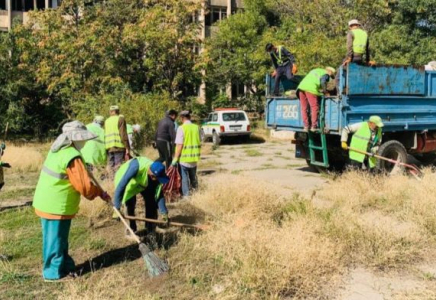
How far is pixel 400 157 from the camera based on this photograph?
9.74 metres

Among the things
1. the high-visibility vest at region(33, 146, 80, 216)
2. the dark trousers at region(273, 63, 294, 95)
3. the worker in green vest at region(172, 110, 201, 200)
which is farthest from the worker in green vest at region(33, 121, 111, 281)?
the dark trousers at region(273, 63, 294, 95)

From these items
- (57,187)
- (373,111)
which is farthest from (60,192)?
(373,111)

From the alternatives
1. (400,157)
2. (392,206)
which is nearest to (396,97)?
(400,157)

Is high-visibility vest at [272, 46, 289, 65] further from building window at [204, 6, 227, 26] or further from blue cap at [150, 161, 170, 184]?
building window at [204, 6, 227, 26]

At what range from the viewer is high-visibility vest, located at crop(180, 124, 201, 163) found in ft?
25.7

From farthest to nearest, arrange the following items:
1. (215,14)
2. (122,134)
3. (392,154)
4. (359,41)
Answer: (215,14)
(392,154)
(359,41)
(122,134)

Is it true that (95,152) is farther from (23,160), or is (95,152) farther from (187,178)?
(23,160)

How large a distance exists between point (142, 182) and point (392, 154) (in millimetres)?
6234

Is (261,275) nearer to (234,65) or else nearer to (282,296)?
(282,296)

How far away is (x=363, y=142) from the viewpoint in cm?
870

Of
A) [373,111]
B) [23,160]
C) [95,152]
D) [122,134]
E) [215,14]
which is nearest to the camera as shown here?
[122,134]

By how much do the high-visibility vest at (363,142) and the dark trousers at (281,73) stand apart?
2.66m

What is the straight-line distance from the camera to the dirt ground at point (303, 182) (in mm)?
4258

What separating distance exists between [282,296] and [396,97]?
686 centimetres
